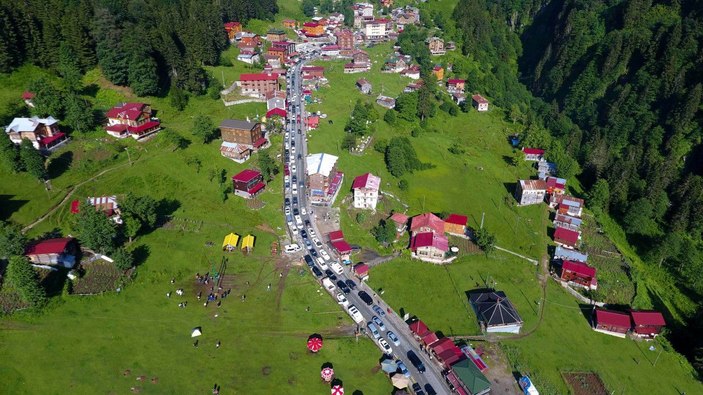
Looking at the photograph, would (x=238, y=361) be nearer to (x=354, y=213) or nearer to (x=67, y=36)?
(x=354, y=213)

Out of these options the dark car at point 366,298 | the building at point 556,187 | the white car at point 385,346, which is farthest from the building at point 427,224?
the building at point 556,187

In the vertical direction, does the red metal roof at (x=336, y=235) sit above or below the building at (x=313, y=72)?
below

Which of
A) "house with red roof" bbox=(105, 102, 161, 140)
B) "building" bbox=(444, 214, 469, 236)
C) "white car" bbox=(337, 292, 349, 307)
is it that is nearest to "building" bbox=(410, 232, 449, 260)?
"building" bbox=(444, 214, 469, 236)

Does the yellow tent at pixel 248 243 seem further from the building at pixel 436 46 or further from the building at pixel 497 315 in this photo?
the building at pixel 436 46

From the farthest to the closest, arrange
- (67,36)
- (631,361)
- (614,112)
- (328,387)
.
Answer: (614,112) → (67,36) → (631,361) → (328,387)

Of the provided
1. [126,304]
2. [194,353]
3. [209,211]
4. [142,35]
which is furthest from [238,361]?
[142,35]

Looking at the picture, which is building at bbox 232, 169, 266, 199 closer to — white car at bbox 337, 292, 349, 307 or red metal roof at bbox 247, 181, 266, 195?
red metal roof at bbox 247, 181, 266, 195
